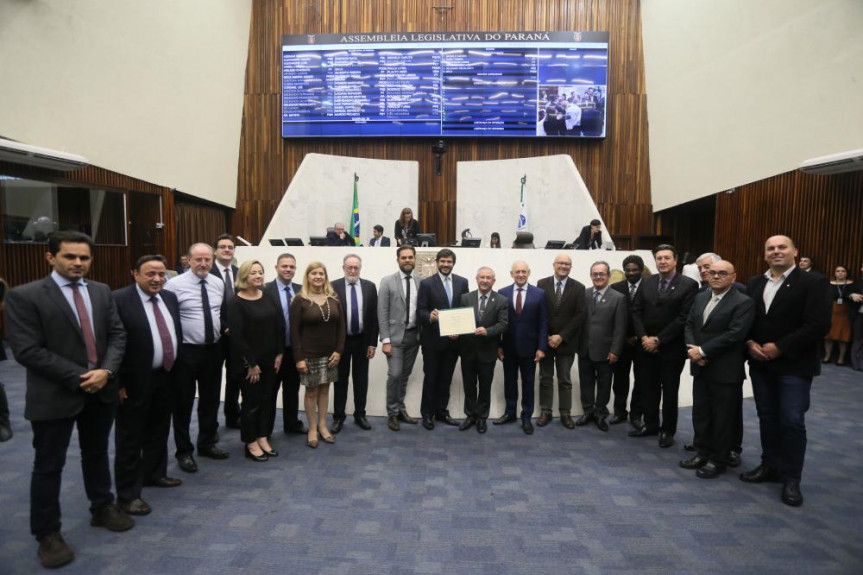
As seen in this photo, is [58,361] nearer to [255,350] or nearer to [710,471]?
[255,350]

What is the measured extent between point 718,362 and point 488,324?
1.72 metres

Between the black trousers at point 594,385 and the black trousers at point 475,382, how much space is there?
2.82 feet

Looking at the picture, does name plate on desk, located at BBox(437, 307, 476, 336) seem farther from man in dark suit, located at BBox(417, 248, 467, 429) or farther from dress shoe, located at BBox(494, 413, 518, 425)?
dress shoe, located at BBox(494, 413, 518, 425)

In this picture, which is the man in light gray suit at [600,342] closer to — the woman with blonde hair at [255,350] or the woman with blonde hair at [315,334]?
the woman with blonde hair at [315,334]

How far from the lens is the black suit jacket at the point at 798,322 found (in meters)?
2.90

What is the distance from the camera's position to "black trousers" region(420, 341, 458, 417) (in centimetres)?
427

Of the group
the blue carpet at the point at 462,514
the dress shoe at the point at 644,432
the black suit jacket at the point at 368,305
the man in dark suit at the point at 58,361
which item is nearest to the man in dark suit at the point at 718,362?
the blue carpet at the point at 462,514

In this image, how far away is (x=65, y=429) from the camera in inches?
91.0

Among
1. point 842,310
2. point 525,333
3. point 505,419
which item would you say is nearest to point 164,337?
point 525,333

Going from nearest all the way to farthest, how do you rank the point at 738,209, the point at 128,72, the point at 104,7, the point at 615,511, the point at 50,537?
1. the point at 50,537
2. the point at 615,511
3. the point at 104,7
4. the point at 128,72
5. the point at 738,209

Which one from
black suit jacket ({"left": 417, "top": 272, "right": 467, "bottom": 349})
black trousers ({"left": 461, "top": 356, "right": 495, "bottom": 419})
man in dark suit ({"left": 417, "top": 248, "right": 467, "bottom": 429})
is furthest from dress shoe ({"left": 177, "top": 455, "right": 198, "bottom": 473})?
black trousers ({"left": 461, "top": 356, "right": 495, "bottom": 419})

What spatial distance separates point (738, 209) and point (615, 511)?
803 cm

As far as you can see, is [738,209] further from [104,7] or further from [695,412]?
[104,7]

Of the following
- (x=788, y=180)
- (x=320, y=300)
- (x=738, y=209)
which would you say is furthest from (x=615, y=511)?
(x=738, y=209)
